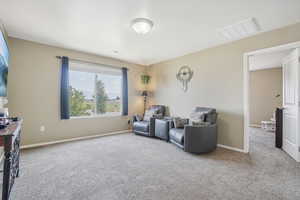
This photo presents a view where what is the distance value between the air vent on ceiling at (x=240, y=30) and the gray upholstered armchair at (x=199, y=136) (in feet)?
5.52

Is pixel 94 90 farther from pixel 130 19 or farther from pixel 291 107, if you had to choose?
pixel 291 107

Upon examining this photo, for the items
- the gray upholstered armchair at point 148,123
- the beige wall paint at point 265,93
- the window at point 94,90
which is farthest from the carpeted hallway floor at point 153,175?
the beige wall paint at point 265,93

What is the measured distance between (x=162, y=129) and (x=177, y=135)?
2.35 feet

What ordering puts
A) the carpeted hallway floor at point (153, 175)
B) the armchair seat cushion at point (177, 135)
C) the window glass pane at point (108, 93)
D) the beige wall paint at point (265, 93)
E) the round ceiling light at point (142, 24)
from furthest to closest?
the beige wall paint at point (265, 93)
the window glass pane at point (108, 93)
the armchair seat cushion at point (177, 135)
the round ceiling light at point (142, 24)
the carpeted hallway floor at point (153, 175)

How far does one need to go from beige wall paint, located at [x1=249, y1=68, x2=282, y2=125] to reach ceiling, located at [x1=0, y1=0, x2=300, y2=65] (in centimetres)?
429

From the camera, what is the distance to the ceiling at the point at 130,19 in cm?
220

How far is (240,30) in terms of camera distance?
2.97m

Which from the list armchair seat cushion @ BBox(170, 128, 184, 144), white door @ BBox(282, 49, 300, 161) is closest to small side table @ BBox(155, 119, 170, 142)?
armchair seat cushion @ BBox(170, 128, 184, 144)

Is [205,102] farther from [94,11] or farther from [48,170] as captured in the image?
[48,170]

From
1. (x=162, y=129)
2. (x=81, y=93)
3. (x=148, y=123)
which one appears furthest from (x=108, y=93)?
(x=162, y=129)

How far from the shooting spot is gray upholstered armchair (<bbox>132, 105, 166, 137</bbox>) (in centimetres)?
442

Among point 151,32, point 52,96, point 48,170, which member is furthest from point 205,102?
point 52,96

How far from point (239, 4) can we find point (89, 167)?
3.39 metres

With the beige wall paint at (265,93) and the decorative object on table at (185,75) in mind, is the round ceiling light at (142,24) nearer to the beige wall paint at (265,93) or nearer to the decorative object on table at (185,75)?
the decorative object on table at (185,75)
